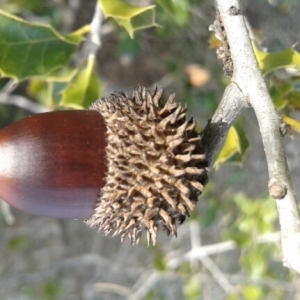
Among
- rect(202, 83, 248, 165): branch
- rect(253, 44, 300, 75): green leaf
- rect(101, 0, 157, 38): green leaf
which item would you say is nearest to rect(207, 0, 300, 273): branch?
rect(202, 83, 248, 165): branch

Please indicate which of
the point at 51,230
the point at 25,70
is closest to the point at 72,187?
the point at 25,70

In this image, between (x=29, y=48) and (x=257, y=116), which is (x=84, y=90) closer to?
(x=29, y=48)

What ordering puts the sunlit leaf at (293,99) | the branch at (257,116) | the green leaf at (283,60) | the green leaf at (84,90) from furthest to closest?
the green leaf at (84,90), the sunlit leaf at (293,99), the green leaf at (283,60), the branch at (257,116)

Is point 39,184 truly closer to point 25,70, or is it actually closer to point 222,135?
point 222,135

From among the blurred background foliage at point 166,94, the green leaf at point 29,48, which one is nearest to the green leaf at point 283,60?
the blurred background foliage at point 166,94

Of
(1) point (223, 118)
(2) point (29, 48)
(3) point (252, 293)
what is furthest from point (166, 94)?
Answer: (1) point (223, 118)

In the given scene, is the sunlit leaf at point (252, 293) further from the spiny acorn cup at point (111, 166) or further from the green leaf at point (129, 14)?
the green leaf at point (129, 14)
